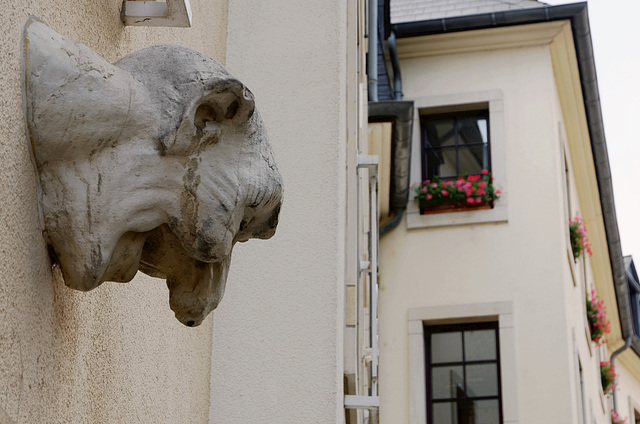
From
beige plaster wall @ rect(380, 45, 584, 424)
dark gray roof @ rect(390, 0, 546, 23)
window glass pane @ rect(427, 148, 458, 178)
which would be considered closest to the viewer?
beige plaster wall @ rect(380, 45, 584, 424)

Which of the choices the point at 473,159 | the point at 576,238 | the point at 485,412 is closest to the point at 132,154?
the point at 485,412

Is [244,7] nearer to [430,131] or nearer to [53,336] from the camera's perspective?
[53,336]

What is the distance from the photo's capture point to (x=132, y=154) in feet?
6.80

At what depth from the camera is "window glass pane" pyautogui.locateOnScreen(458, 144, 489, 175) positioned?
13.6m

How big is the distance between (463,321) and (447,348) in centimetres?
36

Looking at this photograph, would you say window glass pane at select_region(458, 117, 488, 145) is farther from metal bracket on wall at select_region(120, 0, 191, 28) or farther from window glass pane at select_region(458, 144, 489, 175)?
metal bracket on wall at select_region(120, 0, 191, 28)

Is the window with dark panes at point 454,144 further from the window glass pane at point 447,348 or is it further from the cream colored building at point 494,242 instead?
the window glass pane at point 447,348

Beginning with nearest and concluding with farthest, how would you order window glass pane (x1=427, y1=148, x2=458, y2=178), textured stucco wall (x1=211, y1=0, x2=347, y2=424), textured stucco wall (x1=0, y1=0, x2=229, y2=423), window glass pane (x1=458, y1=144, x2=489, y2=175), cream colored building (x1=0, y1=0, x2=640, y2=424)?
textured stucco wall (x1=0, y1=0, x2=229, y2=423) → cream colored building (x1=0, y1=0, x2=640, y2=424) → textured stucco wall (x1=211, y1=0, x2=347, y2=424) → window glass pane (x1=458, y1=144, x2=489, y2=175) → window glass pane (x1=427, y1=148, x2=458, y2=178)

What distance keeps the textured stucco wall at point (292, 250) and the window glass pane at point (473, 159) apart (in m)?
8.54

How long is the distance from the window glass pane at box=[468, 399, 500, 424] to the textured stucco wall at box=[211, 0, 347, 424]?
26.3 ft

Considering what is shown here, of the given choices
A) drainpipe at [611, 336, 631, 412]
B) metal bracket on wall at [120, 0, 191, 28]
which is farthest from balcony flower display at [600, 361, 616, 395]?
metal bracket on wall at [120, 0, 191, 28]

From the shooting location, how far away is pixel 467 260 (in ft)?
42.7

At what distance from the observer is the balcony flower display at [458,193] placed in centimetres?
1309

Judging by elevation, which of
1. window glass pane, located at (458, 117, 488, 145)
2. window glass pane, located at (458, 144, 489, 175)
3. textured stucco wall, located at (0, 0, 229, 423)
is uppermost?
window glass pane, located at (458, 117, 488, 145)
